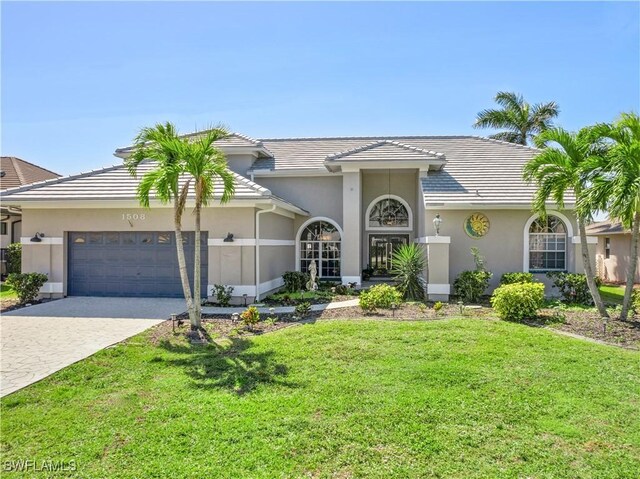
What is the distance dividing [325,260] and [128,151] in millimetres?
11254

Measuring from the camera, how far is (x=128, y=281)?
1436 cm

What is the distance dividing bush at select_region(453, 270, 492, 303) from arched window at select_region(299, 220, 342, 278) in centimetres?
629

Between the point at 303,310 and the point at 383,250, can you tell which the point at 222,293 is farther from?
the point at 383,250

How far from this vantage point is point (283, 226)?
17.1 metres

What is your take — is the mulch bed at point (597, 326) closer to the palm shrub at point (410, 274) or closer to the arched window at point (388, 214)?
the palm shrub at point (410, 274)

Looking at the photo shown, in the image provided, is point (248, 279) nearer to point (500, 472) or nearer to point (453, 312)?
point (453, 312)

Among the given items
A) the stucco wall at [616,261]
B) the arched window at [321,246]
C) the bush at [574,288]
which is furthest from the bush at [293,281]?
the stucco wall at [616,261]

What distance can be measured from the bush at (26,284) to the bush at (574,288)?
18.6m

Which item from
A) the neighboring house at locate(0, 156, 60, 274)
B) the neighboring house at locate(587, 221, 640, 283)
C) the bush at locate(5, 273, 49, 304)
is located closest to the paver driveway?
the bush at locate(5, 273, 49, 304)

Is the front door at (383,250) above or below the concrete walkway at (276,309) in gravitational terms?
above

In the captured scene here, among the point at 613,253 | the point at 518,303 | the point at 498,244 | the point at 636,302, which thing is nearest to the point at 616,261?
the point at 613,253

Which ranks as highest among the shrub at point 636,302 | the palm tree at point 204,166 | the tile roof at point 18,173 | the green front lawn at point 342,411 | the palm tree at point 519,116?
the palm tree at point 519,116

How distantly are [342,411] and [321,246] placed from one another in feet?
44.4

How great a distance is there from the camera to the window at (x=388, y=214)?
744 inches
